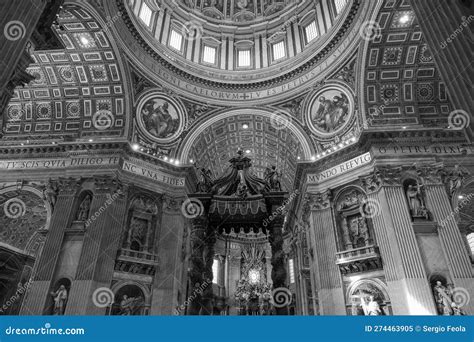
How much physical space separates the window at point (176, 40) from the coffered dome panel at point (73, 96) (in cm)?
522

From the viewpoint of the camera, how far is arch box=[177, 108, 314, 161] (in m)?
18.6

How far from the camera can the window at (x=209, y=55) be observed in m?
22.0

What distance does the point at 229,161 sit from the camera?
14.3 m

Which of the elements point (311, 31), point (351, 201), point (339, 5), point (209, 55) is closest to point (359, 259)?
point (351, 201)

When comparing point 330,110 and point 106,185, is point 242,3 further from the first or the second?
point 106,185

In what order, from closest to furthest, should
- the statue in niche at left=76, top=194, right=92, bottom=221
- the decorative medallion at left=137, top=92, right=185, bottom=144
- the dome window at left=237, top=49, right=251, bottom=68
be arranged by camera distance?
the statue in niche at left=76, top=194, right=92, bottom=221 < the decorative medallion at left=137, top=92, right=185, bottom=144 < the dome window at left=237, top=49, right=251, bottom=68

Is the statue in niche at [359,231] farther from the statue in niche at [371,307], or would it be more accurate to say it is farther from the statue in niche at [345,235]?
the statue in niche at [371,307]

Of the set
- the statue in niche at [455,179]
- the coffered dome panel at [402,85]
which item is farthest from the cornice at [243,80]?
the statue in niche at [455,179]

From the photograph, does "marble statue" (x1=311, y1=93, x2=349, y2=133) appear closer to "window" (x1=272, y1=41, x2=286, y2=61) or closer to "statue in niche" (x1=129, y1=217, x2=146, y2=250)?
"window" (x1=272, y1=41, x2=286, y2=61)

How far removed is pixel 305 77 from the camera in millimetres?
19297

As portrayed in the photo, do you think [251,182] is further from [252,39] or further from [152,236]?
[252,39]

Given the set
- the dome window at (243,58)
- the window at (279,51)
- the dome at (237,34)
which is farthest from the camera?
the dome window at (243,58)

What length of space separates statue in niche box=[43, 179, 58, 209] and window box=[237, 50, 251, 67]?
13.6m

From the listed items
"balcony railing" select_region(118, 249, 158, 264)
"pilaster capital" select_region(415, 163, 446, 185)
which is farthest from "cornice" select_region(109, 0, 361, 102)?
"balcony railing" select_region(118, 249, 158, 264)
